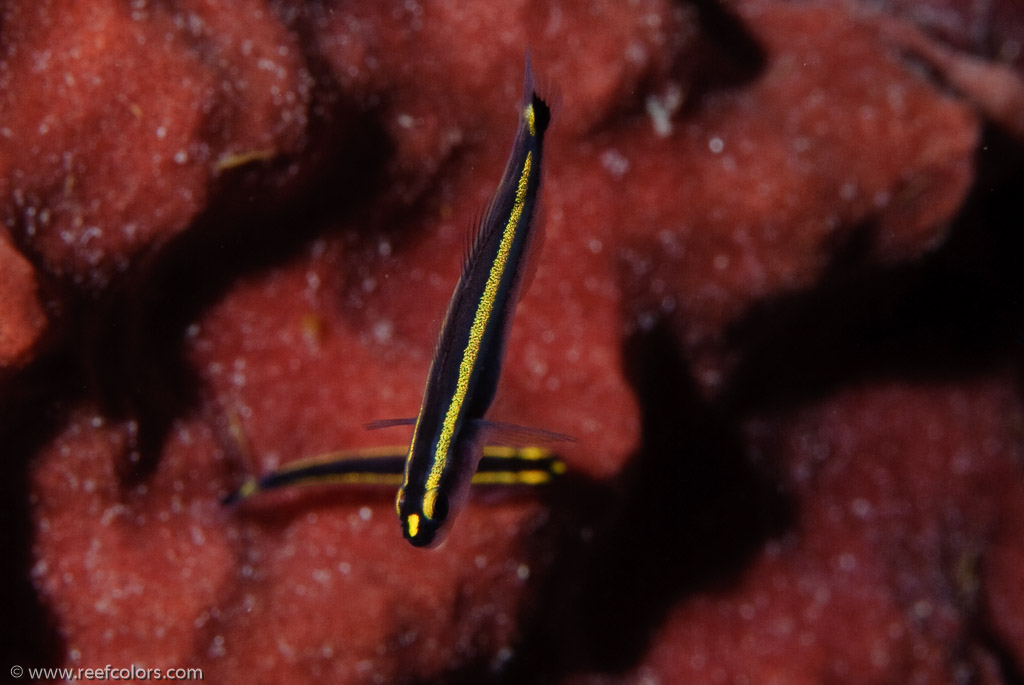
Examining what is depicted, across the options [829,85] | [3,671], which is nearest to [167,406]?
[3,671]

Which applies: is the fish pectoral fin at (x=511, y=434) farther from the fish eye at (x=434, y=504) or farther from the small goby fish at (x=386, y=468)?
the small goby fish at (x=386, y=468)

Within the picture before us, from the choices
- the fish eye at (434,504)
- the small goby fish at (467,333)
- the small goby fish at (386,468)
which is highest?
the small goby fish at (467,333)

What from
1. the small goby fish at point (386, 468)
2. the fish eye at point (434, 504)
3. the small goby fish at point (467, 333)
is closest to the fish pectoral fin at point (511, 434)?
the small goby fish at point (467, 333)

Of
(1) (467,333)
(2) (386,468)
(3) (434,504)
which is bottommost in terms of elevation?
(2) (386,468)

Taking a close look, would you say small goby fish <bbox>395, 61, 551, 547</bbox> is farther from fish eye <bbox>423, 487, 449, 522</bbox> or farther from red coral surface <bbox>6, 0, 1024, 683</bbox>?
red coral surface <bbox>6, 0, 1024, 683</bbox>

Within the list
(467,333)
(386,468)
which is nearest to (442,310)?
(467,333)

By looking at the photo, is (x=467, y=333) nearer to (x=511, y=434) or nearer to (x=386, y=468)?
(x=511, y=434)
